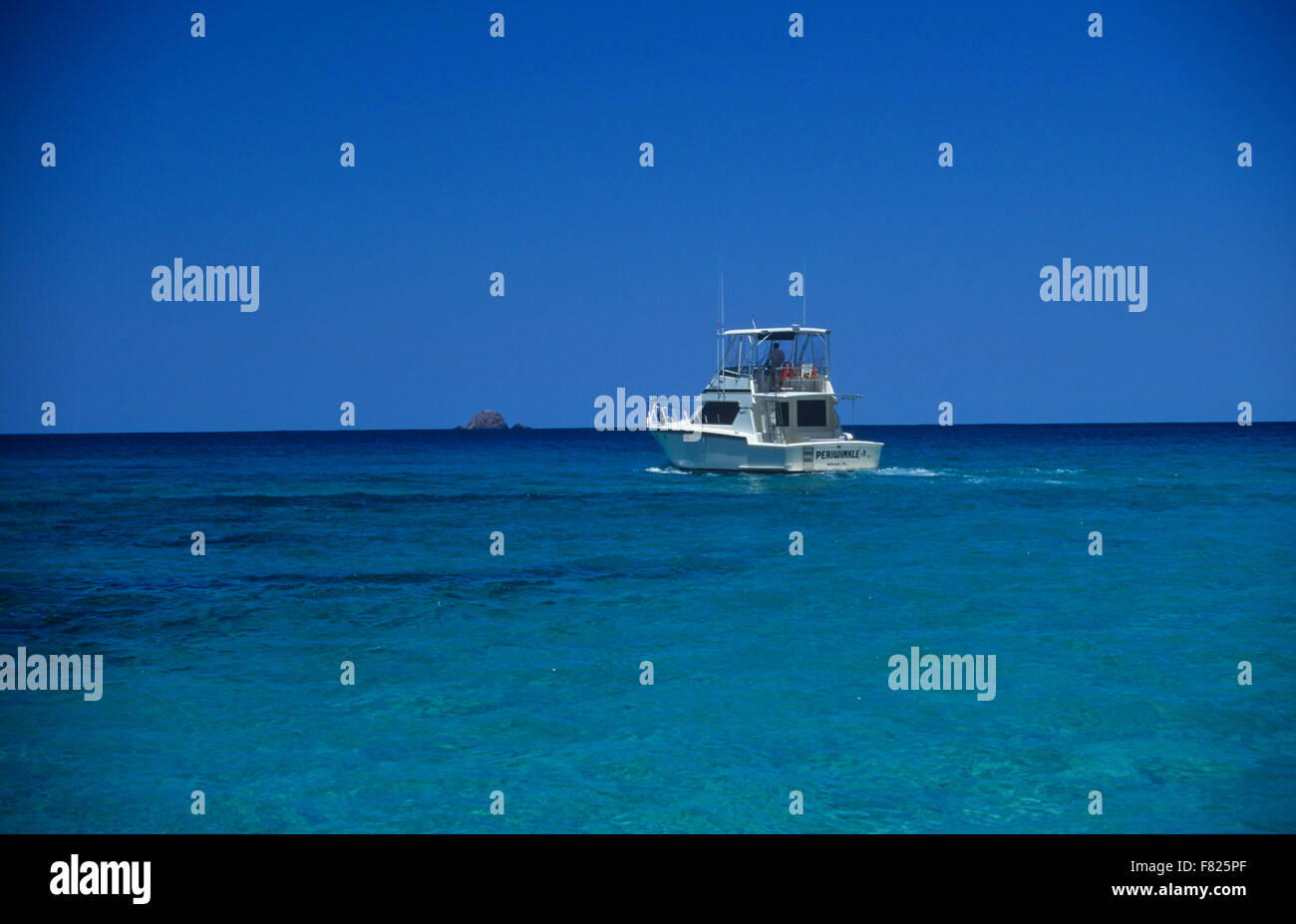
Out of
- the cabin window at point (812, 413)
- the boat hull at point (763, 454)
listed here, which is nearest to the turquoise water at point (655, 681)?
the boat hull at point (763, 454)

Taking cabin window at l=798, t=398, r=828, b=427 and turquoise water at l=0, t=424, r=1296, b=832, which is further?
cabin window at l=798, t=398, r=828, b=427

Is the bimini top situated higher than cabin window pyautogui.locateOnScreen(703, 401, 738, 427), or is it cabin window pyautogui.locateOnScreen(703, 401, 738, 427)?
the bimini top

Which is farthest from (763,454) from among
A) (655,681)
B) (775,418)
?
(655,681)

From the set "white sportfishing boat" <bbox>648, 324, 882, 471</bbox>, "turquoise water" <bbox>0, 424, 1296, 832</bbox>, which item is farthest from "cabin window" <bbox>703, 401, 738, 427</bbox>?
"turquoise water" <bbox>0, 424, 1296, 832</bbox>

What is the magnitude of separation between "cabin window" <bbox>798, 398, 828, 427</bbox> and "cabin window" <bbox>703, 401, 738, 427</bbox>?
3398 millimetres

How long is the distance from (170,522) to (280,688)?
23.4 m

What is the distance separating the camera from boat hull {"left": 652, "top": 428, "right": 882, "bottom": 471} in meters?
44.3

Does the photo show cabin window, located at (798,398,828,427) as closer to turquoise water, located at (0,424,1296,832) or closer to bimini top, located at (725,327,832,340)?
bimini top, located at (725,327,832,340)

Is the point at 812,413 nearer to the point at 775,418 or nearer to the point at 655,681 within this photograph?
the point at 775,418

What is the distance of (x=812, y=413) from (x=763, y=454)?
3998 millimetres

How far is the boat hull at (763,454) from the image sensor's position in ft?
145

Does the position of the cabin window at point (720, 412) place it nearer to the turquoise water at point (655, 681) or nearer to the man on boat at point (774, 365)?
the man on boat at point (774, 365)

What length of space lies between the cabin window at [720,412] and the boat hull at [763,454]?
1083 millimetres

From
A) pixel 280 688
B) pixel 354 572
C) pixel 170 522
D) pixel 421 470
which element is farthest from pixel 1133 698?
pixel 421 470
